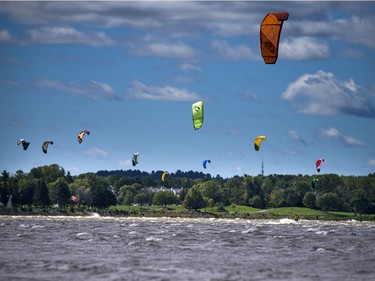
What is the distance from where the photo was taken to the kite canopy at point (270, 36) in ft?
149

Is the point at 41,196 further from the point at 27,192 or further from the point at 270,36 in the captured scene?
the point at 270,36

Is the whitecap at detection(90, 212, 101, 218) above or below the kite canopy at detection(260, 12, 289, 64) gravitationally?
below

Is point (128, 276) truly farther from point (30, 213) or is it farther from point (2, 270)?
point (30, 213)

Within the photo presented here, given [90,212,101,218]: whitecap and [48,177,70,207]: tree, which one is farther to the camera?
[48,177,70,207]: tree

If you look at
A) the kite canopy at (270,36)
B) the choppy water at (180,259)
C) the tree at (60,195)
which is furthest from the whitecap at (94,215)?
the kite canopy at (270,36)

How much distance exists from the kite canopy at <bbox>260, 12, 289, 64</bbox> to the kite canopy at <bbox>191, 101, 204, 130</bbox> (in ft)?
91.5

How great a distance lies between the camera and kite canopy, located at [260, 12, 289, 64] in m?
45.3

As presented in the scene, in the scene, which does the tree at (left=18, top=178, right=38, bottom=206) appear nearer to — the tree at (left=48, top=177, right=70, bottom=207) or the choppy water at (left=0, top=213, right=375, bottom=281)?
the tree at (left=48, top=177, right=70, bottom=207)

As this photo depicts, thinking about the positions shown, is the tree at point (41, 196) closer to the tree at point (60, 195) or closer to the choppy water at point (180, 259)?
the tree at point (60, 195)

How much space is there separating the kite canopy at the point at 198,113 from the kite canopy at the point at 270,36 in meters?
27.9

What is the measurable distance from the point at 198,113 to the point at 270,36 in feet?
96.3

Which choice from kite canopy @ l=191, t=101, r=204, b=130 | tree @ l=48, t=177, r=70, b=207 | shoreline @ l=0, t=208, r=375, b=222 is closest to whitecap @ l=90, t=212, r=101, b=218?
shoreline @ l=0, t=208, r=375, b=222

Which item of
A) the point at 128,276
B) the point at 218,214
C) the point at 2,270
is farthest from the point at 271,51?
the point at 218,214

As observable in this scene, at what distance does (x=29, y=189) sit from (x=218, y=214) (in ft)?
126
